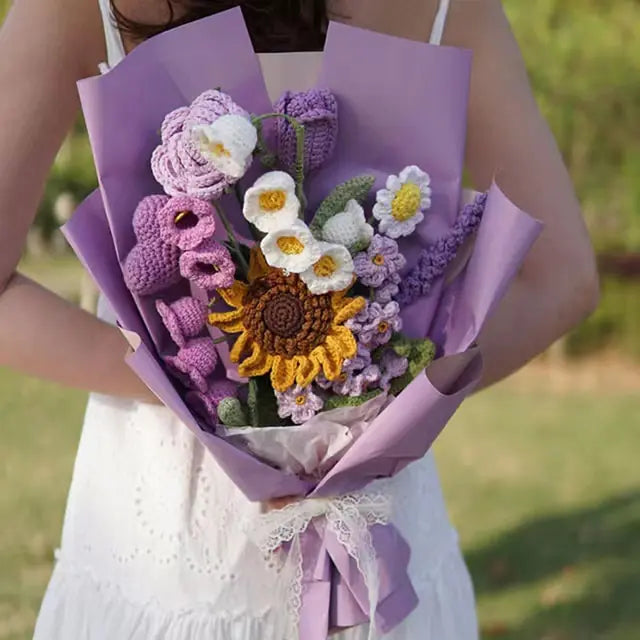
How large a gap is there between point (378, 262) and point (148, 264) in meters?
0.21

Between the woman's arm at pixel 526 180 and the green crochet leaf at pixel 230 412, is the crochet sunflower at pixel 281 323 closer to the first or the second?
the green crochet leaf at pixel 230 412

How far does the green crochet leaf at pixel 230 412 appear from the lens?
0.94m

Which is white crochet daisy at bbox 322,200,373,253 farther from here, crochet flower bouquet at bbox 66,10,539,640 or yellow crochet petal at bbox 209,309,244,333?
yellow crochet petal at bbox 209,309,244,333

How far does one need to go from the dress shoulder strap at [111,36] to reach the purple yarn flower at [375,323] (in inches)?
13.9

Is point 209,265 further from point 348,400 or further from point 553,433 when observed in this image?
point 553,433

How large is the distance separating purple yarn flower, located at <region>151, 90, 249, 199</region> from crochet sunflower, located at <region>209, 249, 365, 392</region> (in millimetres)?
82

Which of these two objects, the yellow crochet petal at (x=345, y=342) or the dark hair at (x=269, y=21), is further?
the dark hair at (x=269, y=21)

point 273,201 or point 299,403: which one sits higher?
point 273,201

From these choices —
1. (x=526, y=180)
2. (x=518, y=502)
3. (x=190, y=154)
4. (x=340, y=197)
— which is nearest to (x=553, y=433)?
(x=518, y=502)

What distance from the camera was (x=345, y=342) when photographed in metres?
0.94

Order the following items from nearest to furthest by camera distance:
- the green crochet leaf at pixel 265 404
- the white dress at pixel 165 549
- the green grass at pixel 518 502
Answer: the green crochet leaf at pixel 265 404 < the white dress at pixel 165 549 < the green grass at pixel 518 502

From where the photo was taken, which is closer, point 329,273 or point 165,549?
point 329,273

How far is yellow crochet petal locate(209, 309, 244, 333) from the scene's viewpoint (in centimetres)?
95

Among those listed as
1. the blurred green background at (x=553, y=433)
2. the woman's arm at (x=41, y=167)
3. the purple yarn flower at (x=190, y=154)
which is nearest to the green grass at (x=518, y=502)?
the blurred green background at (x=553, y=433)
